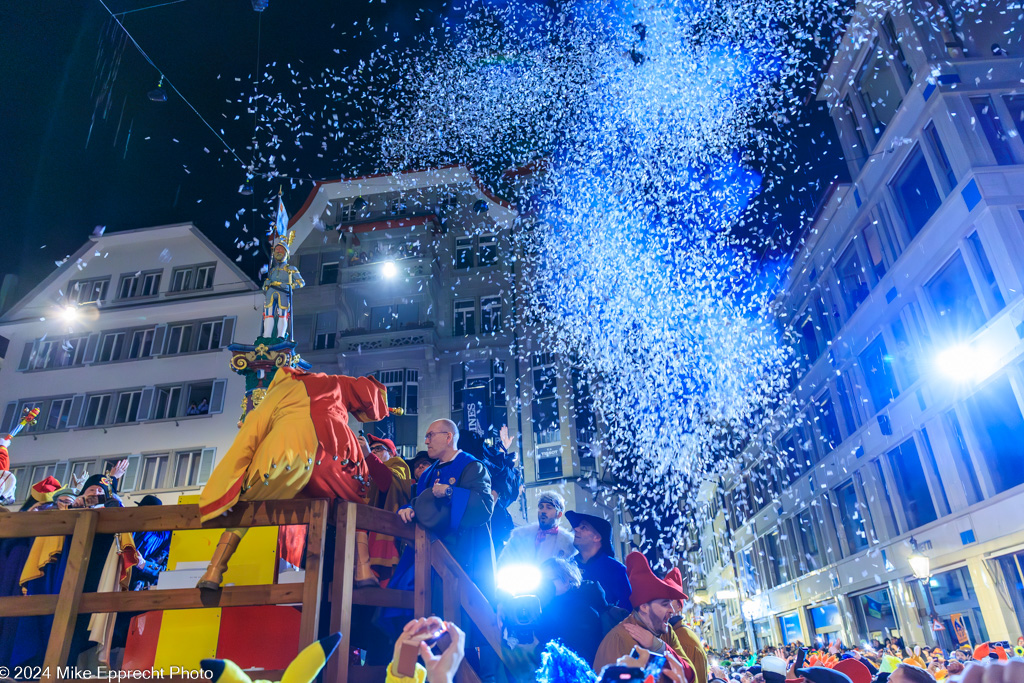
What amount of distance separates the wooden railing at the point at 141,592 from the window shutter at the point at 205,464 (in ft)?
73.2

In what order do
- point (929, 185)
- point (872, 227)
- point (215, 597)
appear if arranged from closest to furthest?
point (215, 597), point (929, 185), point (872, 227)

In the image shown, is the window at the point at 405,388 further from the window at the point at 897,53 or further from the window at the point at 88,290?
the window at the point at 897,53

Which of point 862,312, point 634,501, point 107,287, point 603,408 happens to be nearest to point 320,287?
point 107,287

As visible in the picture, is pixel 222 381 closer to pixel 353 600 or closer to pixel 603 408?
pixel 603 408

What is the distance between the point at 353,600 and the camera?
13.5 ft

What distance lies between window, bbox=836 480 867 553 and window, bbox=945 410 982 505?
306 inches

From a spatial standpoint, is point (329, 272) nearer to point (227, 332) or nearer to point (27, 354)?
point (227, 332)

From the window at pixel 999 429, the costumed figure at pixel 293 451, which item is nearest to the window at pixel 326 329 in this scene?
the window at pixel 999 429

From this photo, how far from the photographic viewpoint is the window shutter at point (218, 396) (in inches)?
1010

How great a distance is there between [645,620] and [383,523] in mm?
1879

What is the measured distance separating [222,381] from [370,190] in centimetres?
1140

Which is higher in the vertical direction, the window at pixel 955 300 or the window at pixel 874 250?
the window at pixel 874 250

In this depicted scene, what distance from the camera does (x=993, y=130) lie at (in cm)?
1820

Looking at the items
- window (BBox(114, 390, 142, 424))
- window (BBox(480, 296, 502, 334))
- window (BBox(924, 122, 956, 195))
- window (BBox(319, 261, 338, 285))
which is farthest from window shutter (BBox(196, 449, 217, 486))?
window (BBox(924, 122, 956, 195))
